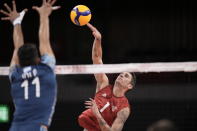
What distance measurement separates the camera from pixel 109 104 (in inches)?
351

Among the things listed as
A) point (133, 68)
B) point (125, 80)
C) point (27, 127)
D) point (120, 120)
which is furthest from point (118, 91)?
point (27, 127)

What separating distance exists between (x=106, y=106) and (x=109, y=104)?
55mm

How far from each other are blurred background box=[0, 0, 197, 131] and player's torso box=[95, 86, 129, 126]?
397 centimetres

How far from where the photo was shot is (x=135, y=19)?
1541 cm

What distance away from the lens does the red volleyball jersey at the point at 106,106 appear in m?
8.83

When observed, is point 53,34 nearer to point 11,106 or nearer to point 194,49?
point 11,106

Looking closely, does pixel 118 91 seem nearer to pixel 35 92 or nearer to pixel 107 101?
pixel 107 101

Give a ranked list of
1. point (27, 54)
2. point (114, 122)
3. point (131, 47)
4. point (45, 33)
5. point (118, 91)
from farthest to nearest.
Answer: point (131, 47) → point (118, 91) → point (114, 122) → point (45, 33) → point (27, 54)

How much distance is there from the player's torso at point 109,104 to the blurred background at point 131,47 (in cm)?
397

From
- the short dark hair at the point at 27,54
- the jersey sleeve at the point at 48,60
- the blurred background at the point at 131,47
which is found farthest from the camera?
the blurred background at the point at 131,47

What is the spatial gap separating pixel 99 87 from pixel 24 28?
6472 mm

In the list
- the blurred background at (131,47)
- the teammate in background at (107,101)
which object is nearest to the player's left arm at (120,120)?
the teammate in background at (107,101)

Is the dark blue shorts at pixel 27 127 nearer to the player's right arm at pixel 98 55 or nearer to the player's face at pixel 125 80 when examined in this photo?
the player's right arm at pixel 98 55

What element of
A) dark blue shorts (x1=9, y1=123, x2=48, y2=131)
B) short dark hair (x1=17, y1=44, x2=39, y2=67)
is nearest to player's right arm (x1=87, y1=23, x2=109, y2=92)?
short dark hair (x1=17, y1=44, x2=39, y2=67)
